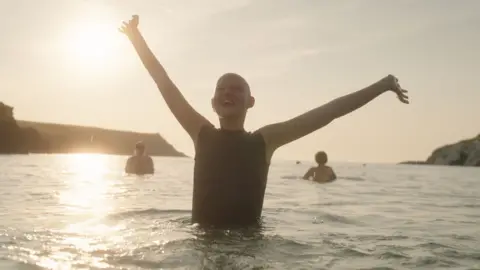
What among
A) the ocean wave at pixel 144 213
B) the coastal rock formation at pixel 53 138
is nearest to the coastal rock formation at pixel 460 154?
the coastal rock formation at pixel 53 138

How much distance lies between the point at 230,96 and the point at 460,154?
124m

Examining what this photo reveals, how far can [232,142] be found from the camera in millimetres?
5711

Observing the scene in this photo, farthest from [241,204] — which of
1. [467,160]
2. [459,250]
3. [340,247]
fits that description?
[467,160]

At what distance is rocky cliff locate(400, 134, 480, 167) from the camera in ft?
372

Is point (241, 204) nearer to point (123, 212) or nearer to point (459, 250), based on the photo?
point (459, 250)

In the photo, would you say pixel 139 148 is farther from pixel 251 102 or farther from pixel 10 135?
pixel 10 135

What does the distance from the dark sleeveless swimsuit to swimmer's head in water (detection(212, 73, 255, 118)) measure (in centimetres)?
22

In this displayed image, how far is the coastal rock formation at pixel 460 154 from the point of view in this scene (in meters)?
113

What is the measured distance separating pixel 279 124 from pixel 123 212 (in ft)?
12.2

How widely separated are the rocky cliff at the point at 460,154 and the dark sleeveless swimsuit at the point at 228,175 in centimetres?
11594

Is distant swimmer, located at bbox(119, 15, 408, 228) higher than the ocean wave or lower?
higher

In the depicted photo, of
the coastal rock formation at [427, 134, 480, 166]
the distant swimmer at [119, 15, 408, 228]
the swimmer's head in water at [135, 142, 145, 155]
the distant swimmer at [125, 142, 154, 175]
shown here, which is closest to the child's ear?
the distant swimmer at [119, 15, 408, 228]

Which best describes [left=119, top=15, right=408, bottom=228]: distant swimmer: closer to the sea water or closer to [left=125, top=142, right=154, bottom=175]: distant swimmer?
the sea water

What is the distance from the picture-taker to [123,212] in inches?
332
